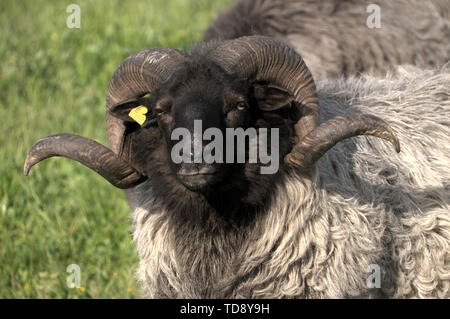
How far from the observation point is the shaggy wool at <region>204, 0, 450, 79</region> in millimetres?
6711

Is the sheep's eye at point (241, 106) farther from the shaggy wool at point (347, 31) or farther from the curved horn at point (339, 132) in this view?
the shaggy wool at point (347, 31)

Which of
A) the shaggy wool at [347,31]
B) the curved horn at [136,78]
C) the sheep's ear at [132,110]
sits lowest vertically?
the sheep's ear at [132,110]

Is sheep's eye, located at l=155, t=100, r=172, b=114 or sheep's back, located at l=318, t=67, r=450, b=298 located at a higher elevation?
sheep's eye, located at l=155, t=100, r=172, b=114

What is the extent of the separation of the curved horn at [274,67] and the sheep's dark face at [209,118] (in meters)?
0.07

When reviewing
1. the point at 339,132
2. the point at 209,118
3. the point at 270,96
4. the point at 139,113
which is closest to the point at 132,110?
the point at 139,113

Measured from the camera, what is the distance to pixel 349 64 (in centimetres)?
671

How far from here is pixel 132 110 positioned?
14.2ft

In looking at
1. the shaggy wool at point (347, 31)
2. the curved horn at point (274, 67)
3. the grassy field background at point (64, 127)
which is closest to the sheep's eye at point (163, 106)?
the curved horn at point (274, 67)

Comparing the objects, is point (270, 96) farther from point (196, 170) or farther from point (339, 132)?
point (196, 170)

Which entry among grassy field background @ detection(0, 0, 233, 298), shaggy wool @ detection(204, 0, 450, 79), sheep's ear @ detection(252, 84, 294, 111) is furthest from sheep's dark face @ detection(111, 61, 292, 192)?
shaggy wool @ detection(204, 0, 450, 79)

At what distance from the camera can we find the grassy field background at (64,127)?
5.85 m

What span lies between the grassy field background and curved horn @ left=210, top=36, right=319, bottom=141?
1754 mm

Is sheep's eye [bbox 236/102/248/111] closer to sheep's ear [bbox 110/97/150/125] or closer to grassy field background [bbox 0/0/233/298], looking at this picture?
sheep's ear [bbox 110/97/150/125]
